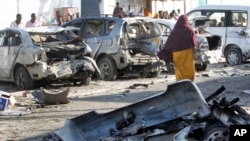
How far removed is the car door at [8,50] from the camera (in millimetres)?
→ 13961

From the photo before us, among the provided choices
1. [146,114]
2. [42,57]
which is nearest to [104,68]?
[42,57]

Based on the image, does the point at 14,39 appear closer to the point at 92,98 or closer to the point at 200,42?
the point at 92,98

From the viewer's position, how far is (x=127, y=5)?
3366cm

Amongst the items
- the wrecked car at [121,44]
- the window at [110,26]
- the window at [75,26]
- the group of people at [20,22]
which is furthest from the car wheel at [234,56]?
the group of people at [20,22]

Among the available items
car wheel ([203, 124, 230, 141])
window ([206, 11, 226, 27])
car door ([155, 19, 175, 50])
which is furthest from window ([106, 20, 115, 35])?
car wheel ([203, 124, 230, 141])

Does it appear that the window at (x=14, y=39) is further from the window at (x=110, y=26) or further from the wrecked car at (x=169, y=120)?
the wrecked car at (x=169, y=120)

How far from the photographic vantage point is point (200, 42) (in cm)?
1645

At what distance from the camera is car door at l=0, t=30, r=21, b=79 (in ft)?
45.8

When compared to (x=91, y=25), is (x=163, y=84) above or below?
below

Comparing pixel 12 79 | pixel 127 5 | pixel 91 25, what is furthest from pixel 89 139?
pixel 127 5

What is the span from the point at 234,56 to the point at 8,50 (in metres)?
8.54

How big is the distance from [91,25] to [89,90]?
2.90m

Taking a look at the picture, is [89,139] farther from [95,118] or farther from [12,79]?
[12,79]

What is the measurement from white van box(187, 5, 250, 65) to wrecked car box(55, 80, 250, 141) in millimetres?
11891
